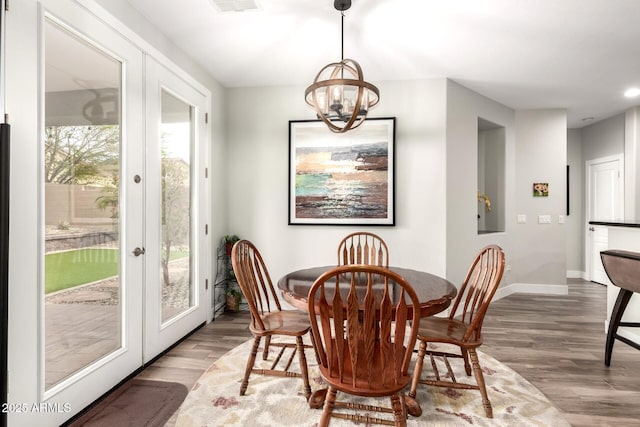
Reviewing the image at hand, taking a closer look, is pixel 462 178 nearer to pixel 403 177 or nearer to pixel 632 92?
pixel 403 177

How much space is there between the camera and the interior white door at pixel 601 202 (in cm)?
526

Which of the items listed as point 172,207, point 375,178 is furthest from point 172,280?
point 375,178

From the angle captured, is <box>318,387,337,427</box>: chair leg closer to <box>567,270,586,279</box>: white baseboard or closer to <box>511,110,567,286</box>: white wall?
<box>511,110,567,286</box>: white wall

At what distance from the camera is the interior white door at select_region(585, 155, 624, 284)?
5.26 meters

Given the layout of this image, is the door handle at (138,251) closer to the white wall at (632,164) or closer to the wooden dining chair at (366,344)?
the wooden dining chair at (366,344)

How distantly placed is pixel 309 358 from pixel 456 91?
127 inches

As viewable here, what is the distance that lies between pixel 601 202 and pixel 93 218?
6.84 metres

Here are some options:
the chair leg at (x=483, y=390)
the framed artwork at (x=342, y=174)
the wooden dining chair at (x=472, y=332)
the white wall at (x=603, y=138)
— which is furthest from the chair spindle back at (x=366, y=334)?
the white wall at (x=603, y=138)

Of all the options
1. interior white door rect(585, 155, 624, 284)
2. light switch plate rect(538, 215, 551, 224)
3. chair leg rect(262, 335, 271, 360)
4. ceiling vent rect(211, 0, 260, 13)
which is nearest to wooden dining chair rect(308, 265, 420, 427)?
chair leg rect(262, 335, 271, 360)

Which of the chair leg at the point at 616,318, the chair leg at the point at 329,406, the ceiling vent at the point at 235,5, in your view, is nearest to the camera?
the chair leg at the point at 329,406

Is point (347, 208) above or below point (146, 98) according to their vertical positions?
below

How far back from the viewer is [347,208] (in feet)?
12.8

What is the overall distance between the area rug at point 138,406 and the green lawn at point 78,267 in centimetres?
75

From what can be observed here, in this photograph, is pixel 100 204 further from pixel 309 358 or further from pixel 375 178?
pixel 375 178
